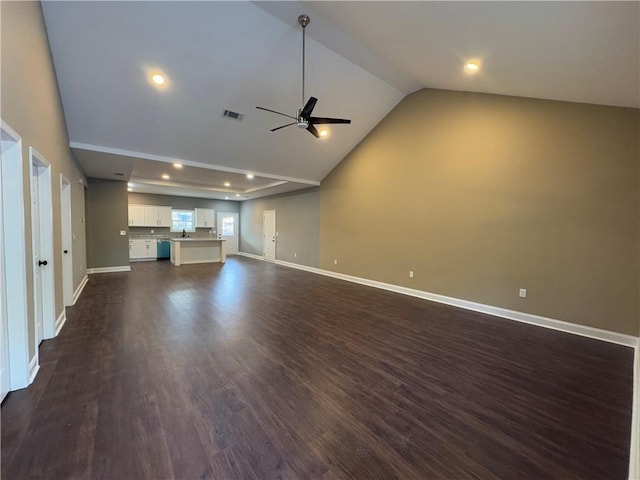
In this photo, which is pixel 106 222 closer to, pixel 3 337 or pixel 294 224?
pixel 294 224

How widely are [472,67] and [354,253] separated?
4.30m

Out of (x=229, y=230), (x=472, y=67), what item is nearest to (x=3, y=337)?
(x=472, y=67)

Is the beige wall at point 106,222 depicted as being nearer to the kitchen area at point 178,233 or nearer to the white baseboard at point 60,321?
the kitchen area at point 178,233

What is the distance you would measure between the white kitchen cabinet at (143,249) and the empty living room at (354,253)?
5066 mm

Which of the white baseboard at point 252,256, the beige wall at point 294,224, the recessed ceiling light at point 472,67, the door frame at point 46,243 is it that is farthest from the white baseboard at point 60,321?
the white baseboard at point 252,256

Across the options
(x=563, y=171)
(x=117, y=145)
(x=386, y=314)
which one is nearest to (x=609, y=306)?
(x=563, y=171)

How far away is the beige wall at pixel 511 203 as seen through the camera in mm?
3340

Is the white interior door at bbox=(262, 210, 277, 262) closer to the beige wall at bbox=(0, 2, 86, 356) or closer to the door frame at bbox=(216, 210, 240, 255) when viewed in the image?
the door frame at bbox=(216, 210, 240, 255)

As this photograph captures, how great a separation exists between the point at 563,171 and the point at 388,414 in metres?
3.89

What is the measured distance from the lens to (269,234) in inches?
411

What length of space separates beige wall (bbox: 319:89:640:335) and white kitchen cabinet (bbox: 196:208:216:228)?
27.4 feet

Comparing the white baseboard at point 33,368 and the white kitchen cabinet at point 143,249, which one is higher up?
the white kitchen cabinet at point 143,249

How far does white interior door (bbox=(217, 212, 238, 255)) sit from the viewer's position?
41.3 feet

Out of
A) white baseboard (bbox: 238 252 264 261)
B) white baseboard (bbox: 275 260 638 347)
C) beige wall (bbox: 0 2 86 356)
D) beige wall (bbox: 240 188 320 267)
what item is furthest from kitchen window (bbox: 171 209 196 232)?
white baseboard (bbox: 275 260 638 347)
